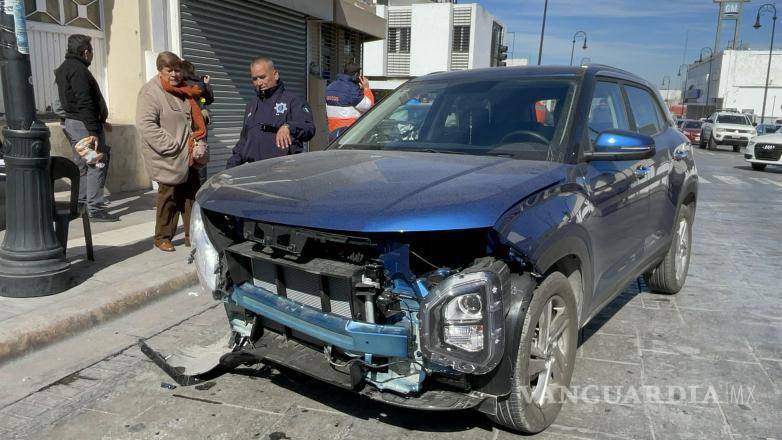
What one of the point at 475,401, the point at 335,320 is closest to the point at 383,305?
the point at 335,320

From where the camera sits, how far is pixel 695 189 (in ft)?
17.7

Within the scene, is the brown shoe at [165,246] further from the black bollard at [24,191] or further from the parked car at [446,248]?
the parked car at [446,248]

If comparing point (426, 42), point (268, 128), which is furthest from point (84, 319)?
point (426, 42)

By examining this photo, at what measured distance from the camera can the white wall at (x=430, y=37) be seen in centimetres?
4712

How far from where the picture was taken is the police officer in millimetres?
5461

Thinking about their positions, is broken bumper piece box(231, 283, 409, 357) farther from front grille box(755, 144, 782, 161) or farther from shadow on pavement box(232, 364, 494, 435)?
front grille box(755, 144, 782, 161)

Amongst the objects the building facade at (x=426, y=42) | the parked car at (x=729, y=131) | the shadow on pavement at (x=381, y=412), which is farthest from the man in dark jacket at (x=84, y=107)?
the building facade at (x=426, y=42)

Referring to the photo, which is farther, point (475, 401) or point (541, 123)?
point (541, 123)

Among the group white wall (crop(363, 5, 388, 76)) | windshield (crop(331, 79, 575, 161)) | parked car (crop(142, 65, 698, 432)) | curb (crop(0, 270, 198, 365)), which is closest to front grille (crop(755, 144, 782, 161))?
parked car (crop(142, 65, 698, 432))

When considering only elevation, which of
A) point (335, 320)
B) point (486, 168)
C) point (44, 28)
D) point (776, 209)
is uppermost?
point (44, 28)

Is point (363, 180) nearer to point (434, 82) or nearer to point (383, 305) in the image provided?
point (383, 305)

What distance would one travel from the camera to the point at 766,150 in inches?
709

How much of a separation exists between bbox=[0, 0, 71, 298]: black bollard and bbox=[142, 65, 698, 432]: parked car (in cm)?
149

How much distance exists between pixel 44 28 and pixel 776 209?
1134cm
